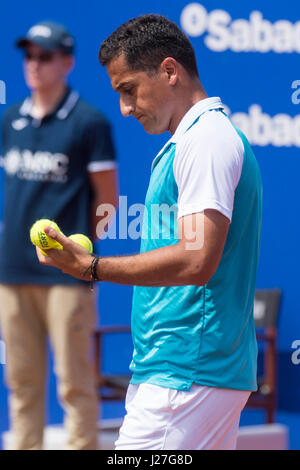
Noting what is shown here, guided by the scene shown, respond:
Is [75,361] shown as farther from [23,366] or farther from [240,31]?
[240,31]

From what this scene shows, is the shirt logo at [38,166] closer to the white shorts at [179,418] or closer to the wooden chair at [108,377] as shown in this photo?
the wooden chair at [108,377]

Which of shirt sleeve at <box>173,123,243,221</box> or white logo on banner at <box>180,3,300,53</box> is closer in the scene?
shirt sleeve at <box>173,123,243,221</box>

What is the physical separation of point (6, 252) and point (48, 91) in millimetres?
749

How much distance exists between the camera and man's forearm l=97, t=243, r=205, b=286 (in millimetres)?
1803

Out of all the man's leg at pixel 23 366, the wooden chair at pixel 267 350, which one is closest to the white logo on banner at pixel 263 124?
the wooden chair at pixel 267 350

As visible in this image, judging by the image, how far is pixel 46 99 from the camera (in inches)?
148

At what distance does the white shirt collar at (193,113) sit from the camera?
A: 1.93 meters

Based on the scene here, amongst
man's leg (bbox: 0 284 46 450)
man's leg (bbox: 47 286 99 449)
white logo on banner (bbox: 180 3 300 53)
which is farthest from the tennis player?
white logo on banner (bbox: 180 3 300 53)

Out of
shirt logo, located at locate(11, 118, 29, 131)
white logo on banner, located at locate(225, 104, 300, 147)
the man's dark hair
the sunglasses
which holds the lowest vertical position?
the man's dark hair

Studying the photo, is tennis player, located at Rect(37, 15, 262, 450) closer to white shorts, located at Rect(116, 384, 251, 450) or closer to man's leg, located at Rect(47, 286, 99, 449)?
white shorts, located at Rect(116, 384, 251, 450)

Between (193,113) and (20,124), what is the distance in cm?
191

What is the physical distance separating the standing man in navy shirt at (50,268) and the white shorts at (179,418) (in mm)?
1624

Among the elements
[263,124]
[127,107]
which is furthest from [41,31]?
[127,107]

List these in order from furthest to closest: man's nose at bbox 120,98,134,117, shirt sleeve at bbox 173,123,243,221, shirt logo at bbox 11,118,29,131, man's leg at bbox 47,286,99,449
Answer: shirt logo at bbox 11,118,29,131
man's leg at bbox 47,286,99,449
man's nose at bbox 120,98,134,117
shirt sleeve at bbox 173,123,243,221
